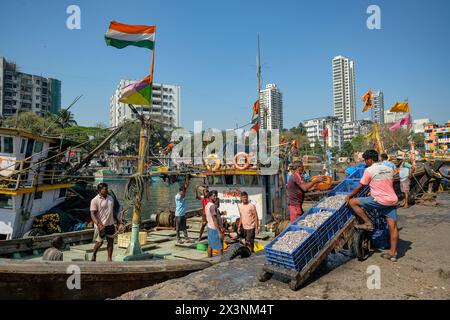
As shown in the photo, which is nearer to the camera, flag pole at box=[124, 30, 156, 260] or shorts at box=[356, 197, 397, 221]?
shorts at box=[356, 197, 397, 221]

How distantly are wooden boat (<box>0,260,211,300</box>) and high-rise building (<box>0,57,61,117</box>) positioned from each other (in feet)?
227

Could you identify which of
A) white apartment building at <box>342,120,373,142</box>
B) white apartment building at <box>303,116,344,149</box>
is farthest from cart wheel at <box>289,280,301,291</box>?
white apartment building at <box>342,120,373,142</box>

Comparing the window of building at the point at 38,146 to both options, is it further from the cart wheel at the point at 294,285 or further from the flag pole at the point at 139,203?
the cart wheel at the point at 294,285

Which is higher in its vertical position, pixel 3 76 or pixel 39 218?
pixel 3 76

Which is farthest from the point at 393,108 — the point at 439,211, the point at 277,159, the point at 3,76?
the point at 3,76

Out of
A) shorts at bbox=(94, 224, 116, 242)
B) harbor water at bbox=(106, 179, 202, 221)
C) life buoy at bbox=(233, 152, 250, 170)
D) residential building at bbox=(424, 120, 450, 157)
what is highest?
residential building at bbox=(424, 120, 450, 157)

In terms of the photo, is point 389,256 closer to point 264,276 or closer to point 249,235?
point 264,276

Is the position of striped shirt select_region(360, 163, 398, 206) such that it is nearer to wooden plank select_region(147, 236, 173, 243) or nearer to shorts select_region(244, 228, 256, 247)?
shorts select_region(244, 228, 256, 247)

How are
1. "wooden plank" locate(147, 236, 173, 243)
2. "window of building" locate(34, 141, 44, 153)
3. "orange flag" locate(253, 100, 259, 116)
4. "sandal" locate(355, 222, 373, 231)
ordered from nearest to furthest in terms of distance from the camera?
"sandal" locate(355, 222, 373, 231) → "wooden plank" locate(147, 236, 173, 243) → "window of building" locate(34, 141, 44, 153) → "orange flag" locate(253, 100, 259, 116)

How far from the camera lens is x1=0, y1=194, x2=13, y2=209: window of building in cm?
1092

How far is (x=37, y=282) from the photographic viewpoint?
6027mm

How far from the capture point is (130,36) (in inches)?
309
